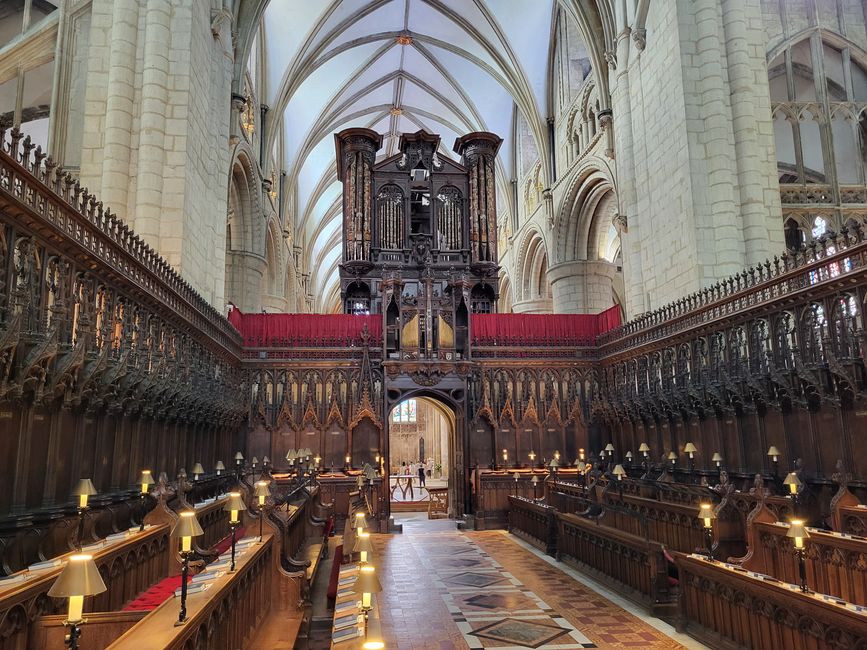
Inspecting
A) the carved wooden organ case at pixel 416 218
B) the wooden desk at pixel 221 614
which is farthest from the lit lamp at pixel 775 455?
the carved wooden organ case at pixel 416 218

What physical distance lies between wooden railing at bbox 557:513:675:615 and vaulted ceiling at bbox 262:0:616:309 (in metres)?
19.2

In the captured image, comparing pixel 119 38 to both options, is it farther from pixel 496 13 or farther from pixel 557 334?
pixel 496 13

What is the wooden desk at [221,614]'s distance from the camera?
12.3 ft

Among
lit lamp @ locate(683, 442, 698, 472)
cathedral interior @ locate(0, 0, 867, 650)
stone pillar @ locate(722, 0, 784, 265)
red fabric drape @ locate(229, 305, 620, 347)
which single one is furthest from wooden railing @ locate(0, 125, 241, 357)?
stone pillar @ locate(722, 0, 784, 265)

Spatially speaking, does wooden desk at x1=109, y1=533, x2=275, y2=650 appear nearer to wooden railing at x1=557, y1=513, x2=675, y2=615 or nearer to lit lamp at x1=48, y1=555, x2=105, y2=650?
lit lamp at x1=48, y1=555, x2=105, y2=650

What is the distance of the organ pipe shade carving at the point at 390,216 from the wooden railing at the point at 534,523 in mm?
11953

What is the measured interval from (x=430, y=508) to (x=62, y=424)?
14426 millimetres

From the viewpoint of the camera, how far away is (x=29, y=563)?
6113 mm

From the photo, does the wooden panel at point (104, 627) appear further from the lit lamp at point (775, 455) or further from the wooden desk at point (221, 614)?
the lit lamp at point (775, 455)

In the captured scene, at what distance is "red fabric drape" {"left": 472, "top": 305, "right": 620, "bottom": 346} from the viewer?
20.0 meters

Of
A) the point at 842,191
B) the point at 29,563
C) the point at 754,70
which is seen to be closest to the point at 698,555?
the point at 29,563

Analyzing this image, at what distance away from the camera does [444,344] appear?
19062 millimetres

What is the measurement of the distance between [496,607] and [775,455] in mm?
5606

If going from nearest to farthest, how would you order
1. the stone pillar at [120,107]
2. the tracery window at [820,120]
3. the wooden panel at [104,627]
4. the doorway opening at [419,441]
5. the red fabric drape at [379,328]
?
the wooden panel at [104,627] → the stone pillar at [120,107] → the red fabric drape at [379,328] → the tracery window at [820,120] → the doorway opening at [419,441]
